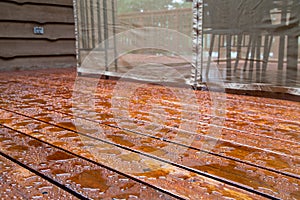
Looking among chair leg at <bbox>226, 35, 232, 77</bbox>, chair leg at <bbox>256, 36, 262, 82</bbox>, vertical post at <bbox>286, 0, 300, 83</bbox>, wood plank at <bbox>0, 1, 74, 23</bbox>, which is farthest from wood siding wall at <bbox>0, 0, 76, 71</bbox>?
vertical post at <bbox>286, 0, 300, 83</bbox>

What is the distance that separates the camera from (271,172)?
2.77ft

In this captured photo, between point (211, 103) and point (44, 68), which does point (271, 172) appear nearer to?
point (211, 103)

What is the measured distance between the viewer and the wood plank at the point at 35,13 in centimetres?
409

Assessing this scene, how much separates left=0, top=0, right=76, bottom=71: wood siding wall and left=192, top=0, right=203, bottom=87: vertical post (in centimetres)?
297

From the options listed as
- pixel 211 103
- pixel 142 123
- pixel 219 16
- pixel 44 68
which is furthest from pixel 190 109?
pixel 44 68

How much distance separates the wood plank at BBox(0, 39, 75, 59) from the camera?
13.5 feet

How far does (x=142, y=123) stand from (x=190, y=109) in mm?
391

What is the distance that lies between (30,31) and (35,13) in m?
0.29

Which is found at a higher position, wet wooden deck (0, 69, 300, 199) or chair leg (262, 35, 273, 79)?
chair leg (262, 35, 273, 79)

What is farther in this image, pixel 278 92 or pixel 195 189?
pixel 278 92

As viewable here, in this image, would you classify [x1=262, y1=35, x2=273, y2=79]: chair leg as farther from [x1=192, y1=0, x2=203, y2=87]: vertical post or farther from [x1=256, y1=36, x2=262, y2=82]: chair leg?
[x1=192, y1=0, x2=203, y2=87]: vertical post

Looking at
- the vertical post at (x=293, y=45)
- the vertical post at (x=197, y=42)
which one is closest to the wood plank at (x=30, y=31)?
the vertical post at (x=197, y=42)

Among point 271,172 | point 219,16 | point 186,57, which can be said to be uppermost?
point 219,16

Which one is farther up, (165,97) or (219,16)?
(219,16)
